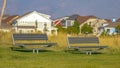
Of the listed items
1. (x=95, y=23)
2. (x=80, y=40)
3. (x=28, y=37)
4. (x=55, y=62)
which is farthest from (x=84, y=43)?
(x=95, y=23)

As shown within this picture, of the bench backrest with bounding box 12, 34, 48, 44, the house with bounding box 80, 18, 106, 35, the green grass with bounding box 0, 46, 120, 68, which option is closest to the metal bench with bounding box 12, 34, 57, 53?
the bench backrest with bounding box 12, 34, 48, 44

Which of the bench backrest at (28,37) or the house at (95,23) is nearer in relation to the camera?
the bench backrest at (28,37)

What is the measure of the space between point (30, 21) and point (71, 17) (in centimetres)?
2586

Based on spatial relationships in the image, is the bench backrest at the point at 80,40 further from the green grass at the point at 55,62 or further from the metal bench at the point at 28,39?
the green grass at the point at 55,62

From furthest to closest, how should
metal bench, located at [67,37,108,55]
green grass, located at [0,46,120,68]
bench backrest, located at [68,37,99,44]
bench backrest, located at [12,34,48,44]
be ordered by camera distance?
bench backrest, located at [12,34,48,44] < bench backrest, located at [68,37,99,44] < metal bench, located at [67,37,108,55] < green grass, located at [0,46,120,68]

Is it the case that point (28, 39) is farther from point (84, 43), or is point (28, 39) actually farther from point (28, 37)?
point (84, 43)

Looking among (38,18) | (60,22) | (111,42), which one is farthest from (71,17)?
(111,42)

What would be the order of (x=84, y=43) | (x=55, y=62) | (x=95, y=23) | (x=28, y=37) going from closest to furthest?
1. (x=55, y=62)
2. (x=84, y=43)
3. (x=28, y=37)
4. (x=95, y=23)

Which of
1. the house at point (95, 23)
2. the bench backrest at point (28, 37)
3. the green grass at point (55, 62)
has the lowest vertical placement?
the green grass at point (55, 62)

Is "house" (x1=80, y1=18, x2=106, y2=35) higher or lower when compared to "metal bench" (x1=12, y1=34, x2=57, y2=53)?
higher

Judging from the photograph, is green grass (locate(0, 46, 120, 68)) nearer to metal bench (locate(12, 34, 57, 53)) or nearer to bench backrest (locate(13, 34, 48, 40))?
metal bench (locate(12, 34, 57, 53))

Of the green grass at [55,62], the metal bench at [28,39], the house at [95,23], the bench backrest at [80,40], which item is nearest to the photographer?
the green grass at [55,62]

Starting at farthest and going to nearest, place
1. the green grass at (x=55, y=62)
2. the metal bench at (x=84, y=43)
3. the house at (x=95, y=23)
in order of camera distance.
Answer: the house at (x=95, y=23) < the metal bench at (x=84, y=43) < the green grass at (x=55, y=62)

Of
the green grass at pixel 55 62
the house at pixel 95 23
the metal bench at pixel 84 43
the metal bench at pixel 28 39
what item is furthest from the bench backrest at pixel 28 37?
the house at pixel 95 23
